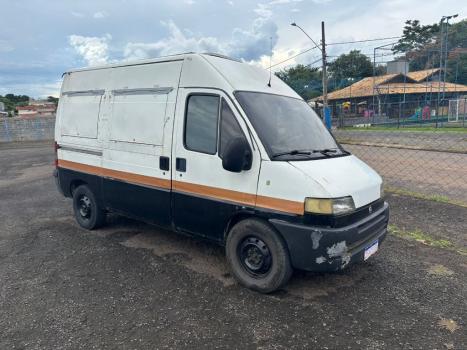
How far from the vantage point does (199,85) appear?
13.9 ft

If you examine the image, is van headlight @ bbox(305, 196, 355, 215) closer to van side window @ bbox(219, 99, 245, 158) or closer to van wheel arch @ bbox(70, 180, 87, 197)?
van side window @ bbox(219, 99, 245, 158)

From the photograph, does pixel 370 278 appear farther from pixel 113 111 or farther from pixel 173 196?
pixel 113 111

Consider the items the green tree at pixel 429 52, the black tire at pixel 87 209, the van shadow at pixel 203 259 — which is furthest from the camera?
the green tree at pixel 429 52

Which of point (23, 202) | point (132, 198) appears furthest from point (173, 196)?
point (23, 202)

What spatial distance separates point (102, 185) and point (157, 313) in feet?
8.64

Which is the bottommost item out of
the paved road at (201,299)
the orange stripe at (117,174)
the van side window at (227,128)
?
the paved road at (201,299)

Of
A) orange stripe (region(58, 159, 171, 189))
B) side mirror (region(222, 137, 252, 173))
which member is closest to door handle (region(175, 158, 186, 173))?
orange stripe (region(58, 159, 171, 189))

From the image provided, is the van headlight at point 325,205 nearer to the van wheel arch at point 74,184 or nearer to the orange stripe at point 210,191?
the orange stripe at point 210,191

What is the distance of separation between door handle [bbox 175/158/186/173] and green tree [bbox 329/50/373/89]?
56473mm

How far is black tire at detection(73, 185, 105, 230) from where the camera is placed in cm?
582

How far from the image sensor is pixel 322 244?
3.37 m

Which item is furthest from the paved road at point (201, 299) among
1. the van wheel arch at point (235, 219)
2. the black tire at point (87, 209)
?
the van wheel arch at point (235, 219)

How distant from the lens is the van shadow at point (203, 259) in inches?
155

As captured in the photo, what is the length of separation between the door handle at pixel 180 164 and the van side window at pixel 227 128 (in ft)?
1.84
